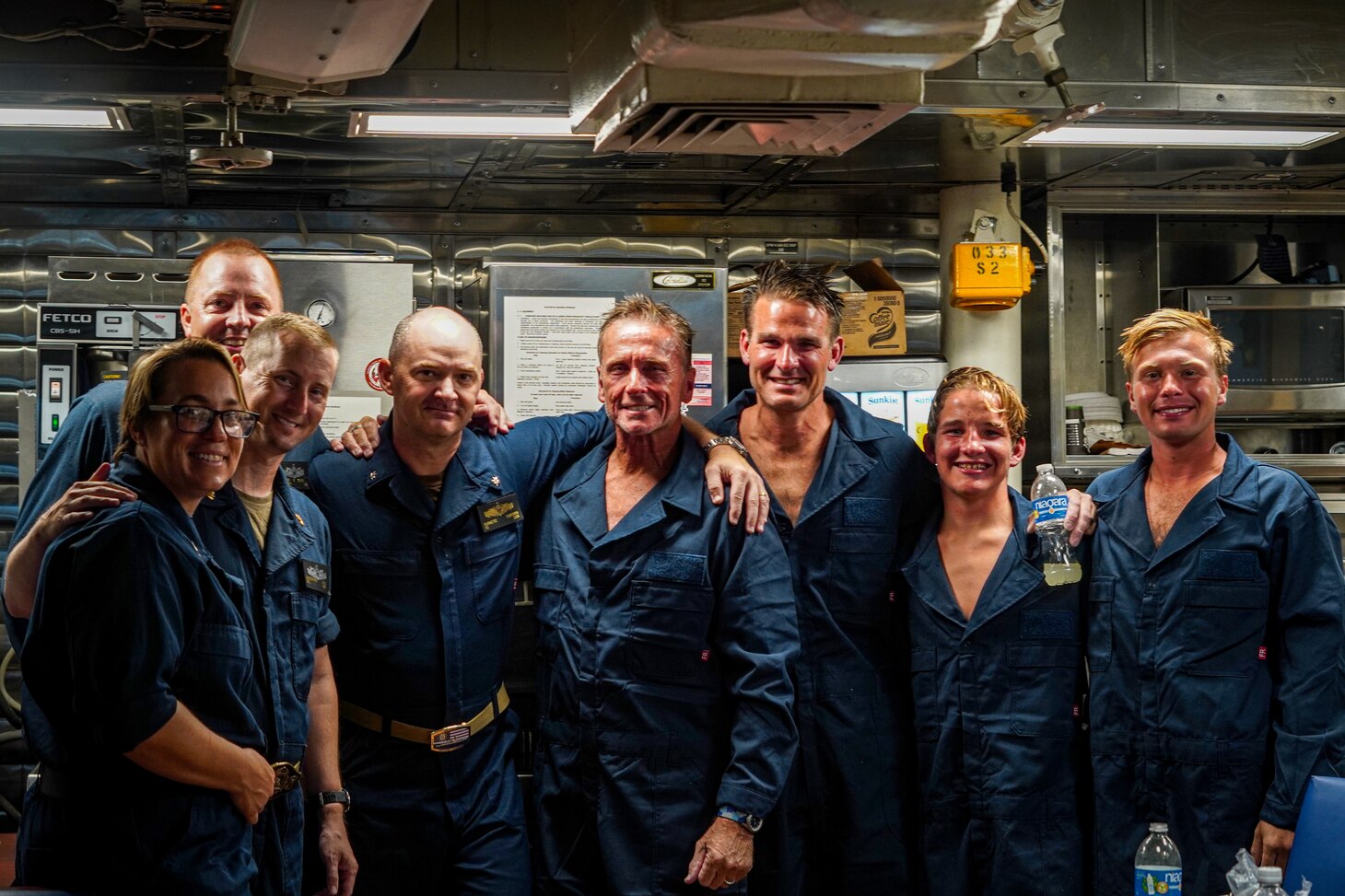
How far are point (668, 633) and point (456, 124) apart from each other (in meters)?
2.14

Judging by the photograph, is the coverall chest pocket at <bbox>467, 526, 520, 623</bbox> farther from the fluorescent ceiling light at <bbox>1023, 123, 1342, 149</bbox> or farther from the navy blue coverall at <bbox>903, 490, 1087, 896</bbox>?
the fluorescent ceiling light at <bbox>1023, 123, 1342, 149</bbox>

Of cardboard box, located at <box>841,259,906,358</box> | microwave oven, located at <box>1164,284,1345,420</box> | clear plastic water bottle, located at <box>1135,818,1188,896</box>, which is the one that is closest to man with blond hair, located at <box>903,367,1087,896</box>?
clear plastic water bottle, located at <box>1135,818,1188,896</box>

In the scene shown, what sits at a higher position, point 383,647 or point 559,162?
point 559,162

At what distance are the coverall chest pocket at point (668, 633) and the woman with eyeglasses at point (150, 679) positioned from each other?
970mm

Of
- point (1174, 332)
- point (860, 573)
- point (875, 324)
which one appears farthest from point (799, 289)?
point (875, 324)

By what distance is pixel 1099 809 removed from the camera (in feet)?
10.9

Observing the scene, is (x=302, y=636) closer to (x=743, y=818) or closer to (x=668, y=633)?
(x=668, y=633)

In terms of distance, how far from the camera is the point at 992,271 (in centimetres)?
588

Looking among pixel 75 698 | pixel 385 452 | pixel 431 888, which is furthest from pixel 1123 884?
pixel 75 698

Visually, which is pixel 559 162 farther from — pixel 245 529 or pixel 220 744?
A: pixel 220 744

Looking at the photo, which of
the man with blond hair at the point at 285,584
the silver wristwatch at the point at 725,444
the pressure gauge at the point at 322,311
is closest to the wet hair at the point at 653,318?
the silver wristwatch at the point at 725,444

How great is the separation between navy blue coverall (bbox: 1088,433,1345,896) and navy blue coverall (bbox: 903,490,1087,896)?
106mm

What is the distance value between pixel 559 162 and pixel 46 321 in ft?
6.98

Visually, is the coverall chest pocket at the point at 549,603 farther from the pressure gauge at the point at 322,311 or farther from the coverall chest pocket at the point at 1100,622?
the pressure gauge at the point at 322,311
